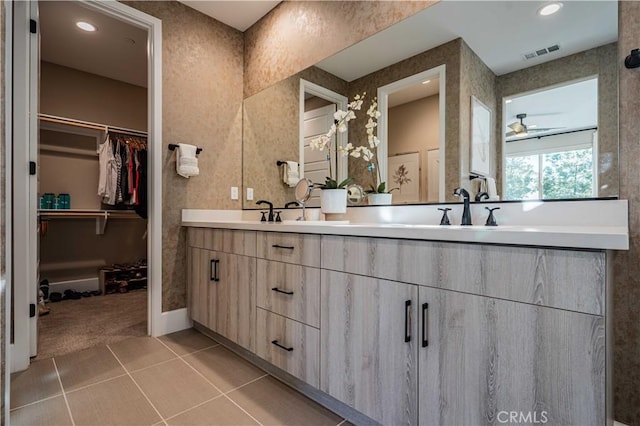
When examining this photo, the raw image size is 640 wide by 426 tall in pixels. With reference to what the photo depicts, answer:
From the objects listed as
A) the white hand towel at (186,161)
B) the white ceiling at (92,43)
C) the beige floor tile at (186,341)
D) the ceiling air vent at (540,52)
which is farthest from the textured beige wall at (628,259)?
the white ceiling at (92,43)

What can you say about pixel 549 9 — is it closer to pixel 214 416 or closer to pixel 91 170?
pixel 214 416

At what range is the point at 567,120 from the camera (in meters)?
1.35

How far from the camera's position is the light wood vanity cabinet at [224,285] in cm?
189

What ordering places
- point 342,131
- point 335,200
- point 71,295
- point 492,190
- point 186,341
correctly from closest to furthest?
point 492,190 → point 335,200 → point 342,131 → point 186,341 → point 71,295

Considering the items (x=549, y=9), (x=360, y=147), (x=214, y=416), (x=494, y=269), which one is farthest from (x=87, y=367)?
(x=549, y=9)

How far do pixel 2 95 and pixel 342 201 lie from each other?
5.39 ft

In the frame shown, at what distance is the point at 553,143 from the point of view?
139 cm

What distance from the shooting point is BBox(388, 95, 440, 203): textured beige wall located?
5.74 feet

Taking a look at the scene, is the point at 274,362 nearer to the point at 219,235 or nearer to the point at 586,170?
the point at 219,235

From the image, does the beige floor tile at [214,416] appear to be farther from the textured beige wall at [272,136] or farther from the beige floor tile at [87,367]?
the textured beige wall at [272,136]

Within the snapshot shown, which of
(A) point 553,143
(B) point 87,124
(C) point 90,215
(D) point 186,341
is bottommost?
(D) point 186,341

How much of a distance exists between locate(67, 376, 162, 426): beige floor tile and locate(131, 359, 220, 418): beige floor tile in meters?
0.05

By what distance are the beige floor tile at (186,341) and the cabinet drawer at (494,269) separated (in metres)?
1.53

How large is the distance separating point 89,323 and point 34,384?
1.07 metres
